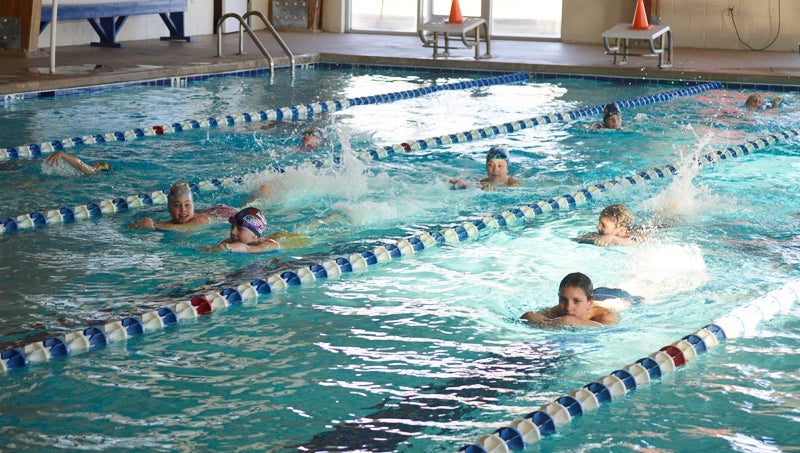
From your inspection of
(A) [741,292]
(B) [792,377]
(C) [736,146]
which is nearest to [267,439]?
(B) [792,377]

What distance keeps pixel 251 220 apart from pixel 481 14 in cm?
1335

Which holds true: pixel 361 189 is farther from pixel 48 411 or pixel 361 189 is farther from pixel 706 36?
pixel 706 36

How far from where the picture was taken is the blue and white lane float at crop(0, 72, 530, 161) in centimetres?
861

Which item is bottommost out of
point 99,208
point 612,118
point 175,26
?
point 99,208

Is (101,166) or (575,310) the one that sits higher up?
(101,166)

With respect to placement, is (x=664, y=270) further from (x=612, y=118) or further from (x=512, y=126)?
(x=512, y=126)

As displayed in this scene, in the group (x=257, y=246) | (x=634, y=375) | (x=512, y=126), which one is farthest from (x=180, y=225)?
(x=512, y=126)

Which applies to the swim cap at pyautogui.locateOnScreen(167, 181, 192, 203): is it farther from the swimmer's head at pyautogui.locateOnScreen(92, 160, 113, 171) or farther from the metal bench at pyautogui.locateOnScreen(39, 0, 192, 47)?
the metal bench at pyautogui.locateOnScreen(39, 0, 192, 47)

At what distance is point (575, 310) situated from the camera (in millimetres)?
4629

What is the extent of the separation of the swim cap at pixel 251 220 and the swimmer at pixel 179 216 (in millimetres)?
451

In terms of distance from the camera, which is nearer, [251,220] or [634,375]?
[634,375]

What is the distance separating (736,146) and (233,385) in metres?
6.28

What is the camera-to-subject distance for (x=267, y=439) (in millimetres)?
3627

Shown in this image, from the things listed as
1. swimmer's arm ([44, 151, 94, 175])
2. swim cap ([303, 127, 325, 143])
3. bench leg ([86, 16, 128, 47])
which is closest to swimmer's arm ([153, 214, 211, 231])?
swimmer's arm ([44, 151, 94, 175])
